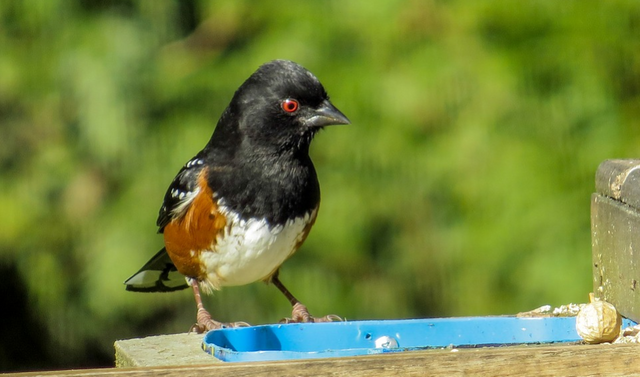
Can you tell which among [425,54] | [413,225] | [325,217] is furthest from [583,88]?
[325,217]

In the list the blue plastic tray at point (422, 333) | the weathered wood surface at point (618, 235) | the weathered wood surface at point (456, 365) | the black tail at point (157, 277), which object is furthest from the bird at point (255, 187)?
the weathered wood surface at point (456, 365)

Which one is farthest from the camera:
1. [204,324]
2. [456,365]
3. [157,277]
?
[157,277]

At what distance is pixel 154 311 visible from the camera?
4113mm

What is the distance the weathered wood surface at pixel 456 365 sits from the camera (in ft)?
5.10

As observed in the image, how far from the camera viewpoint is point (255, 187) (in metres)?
2.86

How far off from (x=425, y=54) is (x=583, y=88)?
666mm

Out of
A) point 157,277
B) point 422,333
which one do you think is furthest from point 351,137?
point 422,333

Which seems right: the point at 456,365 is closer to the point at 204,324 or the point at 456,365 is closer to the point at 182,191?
the point at 204,324

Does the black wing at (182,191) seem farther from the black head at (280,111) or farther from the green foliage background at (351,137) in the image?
the green foliage background at (351,137)

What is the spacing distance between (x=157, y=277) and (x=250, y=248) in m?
0.78

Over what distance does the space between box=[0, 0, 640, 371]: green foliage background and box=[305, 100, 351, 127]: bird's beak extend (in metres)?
0.99

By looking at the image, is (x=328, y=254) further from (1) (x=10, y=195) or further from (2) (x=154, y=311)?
(1) (x=10, y=195)

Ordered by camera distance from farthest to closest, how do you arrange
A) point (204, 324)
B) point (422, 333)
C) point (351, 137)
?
1. point (351, 137)
2. point (204, 324)
3. point (422, 333)

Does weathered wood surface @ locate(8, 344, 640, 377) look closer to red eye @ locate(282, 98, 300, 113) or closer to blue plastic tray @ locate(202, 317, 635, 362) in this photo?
blue plastic tray @ locate(202, 317, 635, 362)
